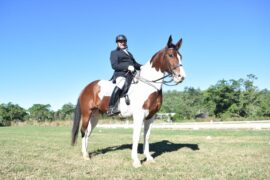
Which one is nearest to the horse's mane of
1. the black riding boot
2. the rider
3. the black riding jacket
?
the rider

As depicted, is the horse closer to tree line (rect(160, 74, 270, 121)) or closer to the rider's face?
the rider's face

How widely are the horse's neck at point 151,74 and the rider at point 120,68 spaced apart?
36 centimetres

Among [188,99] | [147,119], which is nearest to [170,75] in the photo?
[147,119]

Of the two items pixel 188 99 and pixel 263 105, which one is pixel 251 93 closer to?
pixel 263 105

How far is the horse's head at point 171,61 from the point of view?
8305 millimetres

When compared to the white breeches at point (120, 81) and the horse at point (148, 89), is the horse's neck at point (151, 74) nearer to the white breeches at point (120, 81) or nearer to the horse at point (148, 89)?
the horse at point (148, 89)

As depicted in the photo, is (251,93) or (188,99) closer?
(251,93)

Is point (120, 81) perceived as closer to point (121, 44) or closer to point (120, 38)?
point (121, 44)

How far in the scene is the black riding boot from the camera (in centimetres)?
936

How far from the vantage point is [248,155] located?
9.81m

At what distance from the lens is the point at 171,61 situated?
8508 mm

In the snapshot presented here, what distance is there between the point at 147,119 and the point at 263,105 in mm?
63320

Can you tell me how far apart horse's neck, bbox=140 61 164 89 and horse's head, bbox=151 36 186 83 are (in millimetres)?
119

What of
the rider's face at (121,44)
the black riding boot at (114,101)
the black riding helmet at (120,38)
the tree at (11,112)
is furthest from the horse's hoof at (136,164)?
the tree at (11,112)
